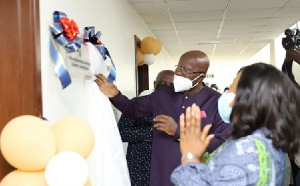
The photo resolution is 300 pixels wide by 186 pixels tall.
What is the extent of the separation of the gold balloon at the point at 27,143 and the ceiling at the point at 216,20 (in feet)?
9.08

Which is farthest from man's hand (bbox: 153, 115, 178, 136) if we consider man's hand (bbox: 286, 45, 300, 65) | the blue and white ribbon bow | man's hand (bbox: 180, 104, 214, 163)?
man's hand (bbox: 286, 45, 300, 65)

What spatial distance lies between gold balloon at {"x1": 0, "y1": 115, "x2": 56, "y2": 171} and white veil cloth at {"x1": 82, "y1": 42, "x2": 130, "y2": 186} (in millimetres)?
778

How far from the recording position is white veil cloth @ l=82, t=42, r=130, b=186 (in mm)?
2014

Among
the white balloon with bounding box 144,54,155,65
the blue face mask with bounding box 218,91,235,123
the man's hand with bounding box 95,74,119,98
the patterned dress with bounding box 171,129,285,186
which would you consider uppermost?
the white balloon with bounding box 144,54,155,65

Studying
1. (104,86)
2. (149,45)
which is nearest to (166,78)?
(104,86)

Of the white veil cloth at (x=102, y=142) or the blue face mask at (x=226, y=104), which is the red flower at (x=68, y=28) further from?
the blue face mask at (x=226, y=104)

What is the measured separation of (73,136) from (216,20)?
3833mm

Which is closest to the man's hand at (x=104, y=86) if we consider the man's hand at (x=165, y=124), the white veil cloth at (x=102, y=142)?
the white veil cloth at (x=102, y=142)

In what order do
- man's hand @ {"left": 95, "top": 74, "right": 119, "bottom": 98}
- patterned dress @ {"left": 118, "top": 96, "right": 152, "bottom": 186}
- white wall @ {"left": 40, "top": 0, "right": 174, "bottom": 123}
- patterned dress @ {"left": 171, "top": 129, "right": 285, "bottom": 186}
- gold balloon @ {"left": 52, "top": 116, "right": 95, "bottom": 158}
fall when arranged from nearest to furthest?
patterned dress @ {"left": 171, "top": 129, "right": 285, "bottom": 186} < gold balloon @ {"left": 52, "top": 116, "right": 95, "bottom": 158} < white wall @ {"left": 40, "top": 0, "right": 174, "bottom": 123} < man's hand @ {"left": 95, "top": 74, "right": 119, "bottom": 98} < patterned dress @ {"left": 118, "top": 96, "right": 152, "bottom": 186}

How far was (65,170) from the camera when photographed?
1220 millimetres

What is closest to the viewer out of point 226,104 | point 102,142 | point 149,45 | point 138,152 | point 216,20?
A: point 226,104

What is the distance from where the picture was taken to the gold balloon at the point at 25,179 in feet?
3.99

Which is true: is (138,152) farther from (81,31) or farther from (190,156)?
(190,156)

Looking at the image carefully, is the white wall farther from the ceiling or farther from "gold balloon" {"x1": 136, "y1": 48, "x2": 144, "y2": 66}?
the ceiling
